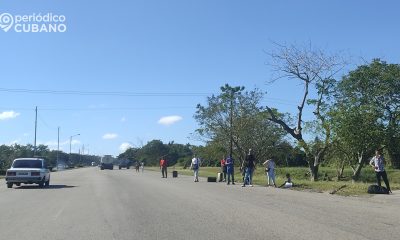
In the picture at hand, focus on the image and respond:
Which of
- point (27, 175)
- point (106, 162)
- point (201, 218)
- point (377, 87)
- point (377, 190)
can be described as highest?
point (377, 87)

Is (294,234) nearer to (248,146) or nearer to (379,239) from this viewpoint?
(379,239)

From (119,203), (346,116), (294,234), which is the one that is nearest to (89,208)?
(119,203)

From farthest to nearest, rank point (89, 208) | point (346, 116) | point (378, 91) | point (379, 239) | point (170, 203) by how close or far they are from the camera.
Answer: point (378, 91)
point (346, 116)
point (170, 203)
point (89, 208)
point (379, 239)

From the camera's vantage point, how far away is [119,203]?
17703mm

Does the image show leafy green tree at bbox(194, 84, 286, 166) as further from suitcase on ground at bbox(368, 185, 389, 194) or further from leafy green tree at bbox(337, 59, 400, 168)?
suitcase on ground at bbox(368, 185, 389, 194)

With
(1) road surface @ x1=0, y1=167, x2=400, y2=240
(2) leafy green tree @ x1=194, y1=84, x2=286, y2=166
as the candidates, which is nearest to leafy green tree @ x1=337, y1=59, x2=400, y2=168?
(2) leafy green tree @ x1=194, y1=84, x2=286, y2=166

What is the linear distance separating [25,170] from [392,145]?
90.1ft

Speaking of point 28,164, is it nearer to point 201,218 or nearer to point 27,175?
point 27,175

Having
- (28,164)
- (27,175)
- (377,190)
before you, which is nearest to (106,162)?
(28,164)

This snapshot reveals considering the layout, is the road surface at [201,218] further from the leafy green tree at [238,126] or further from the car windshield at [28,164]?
the leafy green tree at [238,126]

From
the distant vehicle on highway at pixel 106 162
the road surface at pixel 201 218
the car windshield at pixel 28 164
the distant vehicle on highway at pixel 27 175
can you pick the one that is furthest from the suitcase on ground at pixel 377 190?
the distant vehicle on highway at pixel 106 162

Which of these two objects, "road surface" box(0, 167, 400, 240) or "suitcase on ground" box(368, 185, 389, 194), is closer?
"road surface" box(0, 167, 400, 240)

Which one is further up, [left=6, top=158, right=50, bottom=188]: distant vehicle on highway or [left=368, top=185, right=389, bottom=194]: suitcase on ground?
[left=6, top=158, right=50, bottom=188]: distant vehicle on highway

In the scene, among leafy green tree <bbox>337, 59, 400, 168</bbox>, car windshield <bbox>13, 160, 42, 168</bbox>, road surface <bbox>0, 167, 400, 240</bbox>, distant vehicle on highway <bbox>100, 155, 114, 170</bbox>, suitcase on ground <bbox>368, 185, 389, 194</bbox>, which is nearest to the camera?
road surface <bbox>0, 167, 400, 240</bbox>
